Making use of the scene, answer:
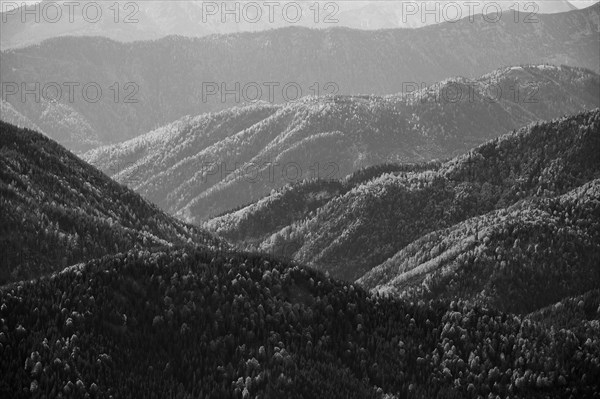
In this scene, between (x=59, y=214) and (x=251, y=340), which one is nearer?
(x=251, y=340)

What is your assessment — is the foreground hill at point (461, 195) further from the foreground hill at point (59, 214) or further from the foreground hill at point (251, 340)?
the foreground hill at point (251, 340)

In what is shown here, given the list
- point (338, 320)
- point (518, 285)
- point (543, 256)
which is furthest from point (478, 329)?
point (543, 256)

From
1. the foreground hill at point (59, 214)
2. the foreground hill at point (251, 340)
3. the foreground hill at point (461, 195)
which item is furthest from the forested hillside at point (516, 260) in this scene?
the foreground hill at point (251, 340)

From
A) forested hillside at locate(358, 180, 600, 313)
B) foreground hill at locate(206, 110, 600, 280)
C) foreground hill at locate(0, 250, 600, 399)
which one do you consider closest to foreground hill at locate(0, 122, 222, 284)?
foreground hill at locate(0, 250, 600, 399)

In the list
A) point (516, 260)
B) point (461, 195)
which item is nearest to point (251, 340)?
point (516, 260)

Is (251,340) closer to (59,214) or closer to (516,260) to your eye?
(59,214)

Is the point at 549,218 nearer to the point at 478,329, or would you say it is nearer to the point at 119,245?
the point at 119,245

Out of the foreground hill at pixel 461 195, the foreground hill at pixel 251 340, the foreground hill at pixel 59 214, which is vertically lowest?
the foreground hill at pixel 461 195

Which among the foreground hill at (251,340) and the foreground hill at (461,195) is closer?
the foreground hill at (251,340)
